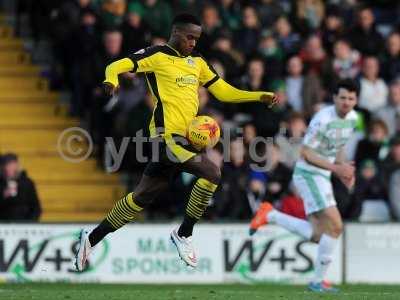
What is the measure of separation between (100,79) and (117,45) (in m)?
0.55

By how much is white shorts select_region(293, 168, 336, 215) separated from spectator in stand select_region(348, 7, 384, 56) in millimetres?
5461

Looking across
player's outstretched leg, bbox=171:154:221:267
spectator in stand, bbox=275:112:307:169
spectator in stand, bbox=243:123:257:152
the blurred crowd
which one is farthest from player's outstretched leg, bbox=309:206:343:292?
→ spectator in stand, bbox=243:123:257:152

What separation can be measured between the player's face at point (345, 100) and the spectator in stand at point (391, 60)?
16.6 ft

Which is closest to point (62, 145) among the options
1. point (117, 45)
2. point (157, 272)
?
point (117, 45)

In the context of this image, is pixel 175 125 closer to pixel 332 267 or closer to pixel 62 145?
pixel 332 267

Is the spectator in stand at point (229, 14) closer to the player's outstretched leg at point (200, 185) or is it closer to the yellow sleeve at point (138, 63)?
→ the yellow sleeve at point (138, 63)

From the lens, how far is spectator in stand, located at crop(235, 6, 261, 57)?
64.7 ft

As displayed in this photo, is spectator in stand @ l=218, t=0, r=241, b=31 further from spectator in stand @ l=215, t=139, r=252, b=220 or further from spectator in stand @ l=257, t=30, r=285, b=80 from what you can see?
spectator in stand @ l=215, t=139, r=252, b=220

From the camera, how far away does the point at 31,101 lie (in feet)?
66.1

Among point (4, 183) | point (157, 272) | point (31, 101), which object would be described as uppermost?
point (31, 101)

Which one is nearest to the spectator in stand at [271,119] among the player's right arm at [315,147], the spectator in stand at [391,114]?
the spectator in stand at [391,114]

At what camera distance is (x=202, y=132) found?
12.4 metres

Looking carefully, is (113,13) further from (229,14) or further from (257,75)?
(257,75)

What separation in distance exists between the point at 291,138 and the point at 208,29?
103 inches
